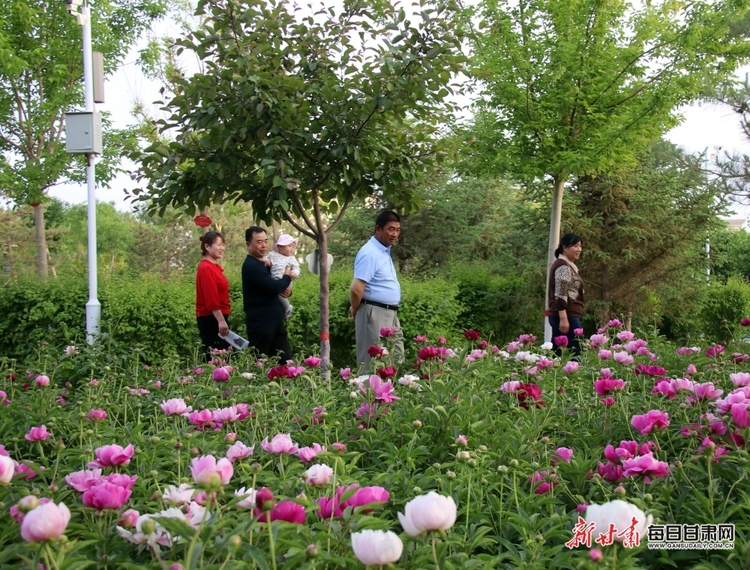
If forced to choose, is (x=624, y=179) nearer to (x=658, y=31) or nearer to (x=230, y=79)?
(x=658, y=31)

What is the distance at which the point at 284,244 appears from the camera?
216 inches

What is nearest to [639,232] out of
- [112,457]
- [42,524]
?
[112,457]

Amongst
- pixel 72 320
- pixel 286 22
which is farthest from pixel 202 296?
pixel 72 320

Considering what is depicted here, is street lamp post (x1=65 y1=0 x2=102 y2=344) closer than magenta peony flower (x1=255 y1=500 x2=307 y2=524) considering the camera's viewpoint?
No

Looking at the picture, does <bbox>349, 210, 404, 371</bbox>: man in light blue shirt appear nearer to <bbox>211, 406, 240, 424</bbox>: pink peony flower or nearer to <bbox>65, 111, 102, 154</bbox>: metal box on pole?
<bbox>211, 406, 240, 424</bbox>: pink peony flower

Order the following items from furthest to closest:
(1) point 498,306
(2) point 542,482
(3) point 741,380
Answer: (1) point 498,306
(3) point 741,380
(2) point 542,482

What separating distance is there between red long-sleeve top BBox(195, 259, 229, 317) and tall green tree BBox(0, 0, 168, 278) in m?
5.73

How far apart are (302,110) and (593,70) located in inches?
146

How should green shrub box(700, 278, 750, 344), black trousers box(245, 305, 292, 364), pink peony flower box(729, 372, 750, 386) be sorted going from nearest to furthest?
pink peony flower box(729, 372, 750, 386) < black trousers box(245, 305, 292, 364) < green shrub box(700, 278, 750, 344)

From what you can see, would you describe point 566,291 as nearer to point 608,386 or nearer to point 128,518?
point 608,386

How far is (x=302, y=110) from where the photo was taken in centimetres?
437

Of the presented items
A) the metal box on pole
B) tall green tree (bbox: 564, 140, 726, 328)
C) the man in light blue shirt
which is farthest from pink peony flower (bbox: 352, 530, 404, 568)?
tall green tree (bbox: 564, 140, 726, 328)

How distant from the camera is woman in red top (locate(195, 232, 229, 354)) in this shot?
515cm

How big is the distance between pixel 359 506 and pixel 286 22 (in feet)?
12.3
